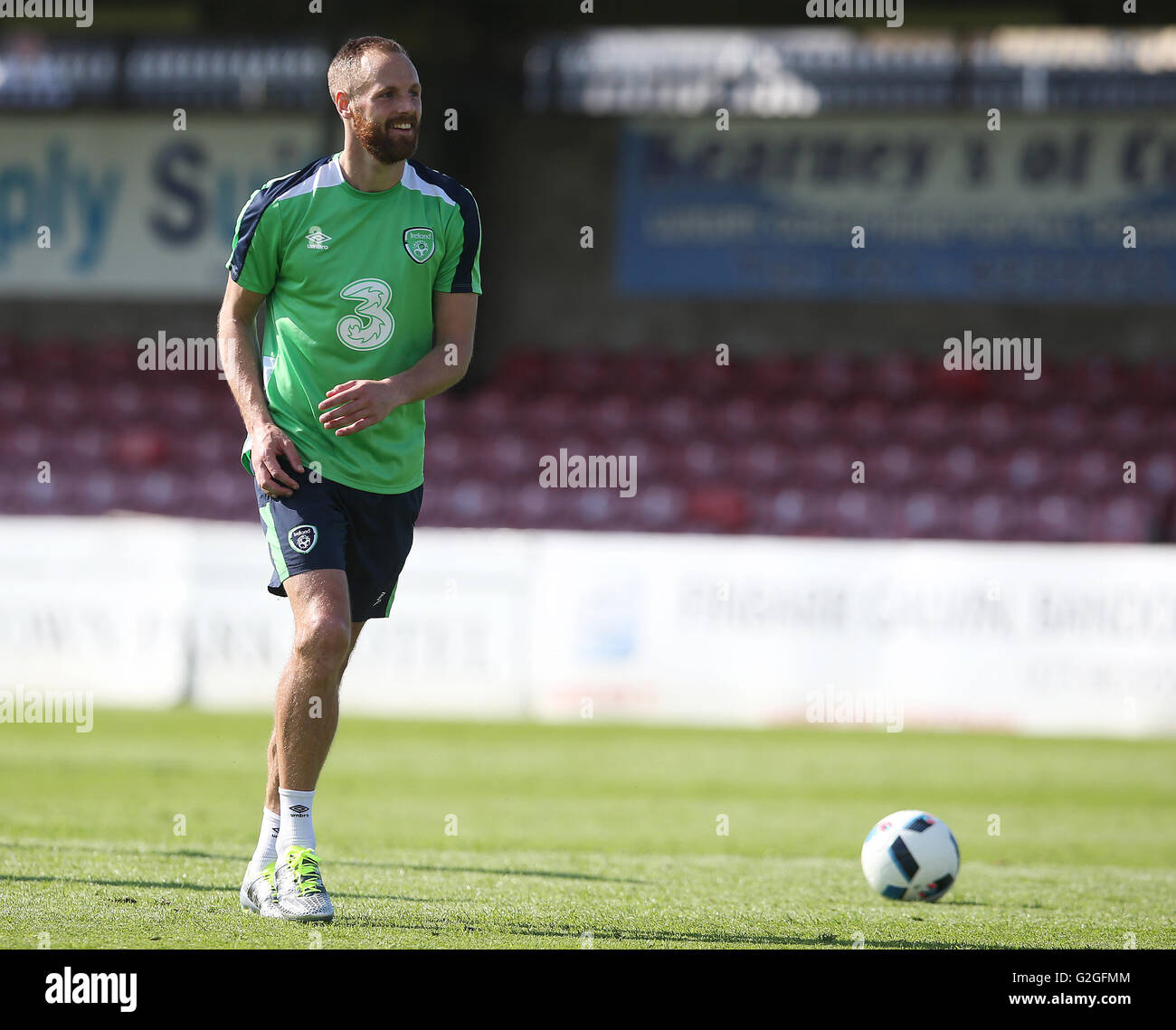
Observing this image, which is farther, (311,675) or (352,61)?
(352,61)

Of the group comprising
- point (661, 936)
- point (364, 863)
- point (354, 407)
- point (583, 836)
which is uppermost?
point (354, 407)

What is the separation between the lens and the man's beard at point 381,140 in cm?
492

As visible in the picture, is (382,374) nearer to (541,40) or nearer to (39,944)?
(39,944)

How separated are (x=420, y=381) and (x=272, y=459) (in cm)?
51

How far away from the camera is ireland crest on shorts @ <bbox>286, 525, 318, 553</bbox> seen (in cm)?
492

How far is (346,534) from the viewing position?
5039 millimetres

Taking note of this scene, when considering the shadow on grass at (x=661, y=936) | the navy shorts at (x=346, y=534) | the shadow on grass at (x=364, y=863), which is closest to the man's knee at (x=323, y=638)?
the navy shorts at (x=346, y=534)

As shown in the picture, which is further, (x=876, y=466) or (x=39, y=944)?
(x=876, y=466)

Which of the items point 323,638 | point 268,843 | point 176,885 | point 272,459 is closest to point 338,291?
point 272,459

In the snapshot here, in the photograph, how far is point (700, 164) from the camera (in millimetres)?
21078

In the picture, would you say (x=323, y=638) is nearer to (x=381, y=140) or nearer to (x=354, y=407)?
(x=354, y=407)

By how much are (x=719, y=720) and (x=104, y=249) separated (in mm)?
12010

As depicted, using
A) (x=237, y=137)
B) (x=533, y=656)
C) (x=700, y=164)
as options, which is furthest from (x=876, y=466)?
(x=237, y=137)

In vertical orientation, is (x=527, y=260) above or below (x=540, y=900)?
above
